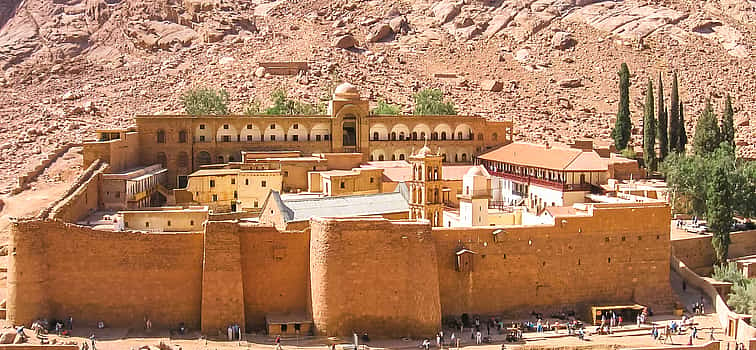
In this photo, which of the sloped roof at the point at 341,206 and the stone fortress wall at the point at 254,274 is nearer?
the stone fortress wall at the point at 254,274

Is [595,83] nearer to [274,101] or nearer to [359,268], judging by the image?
[274,101]

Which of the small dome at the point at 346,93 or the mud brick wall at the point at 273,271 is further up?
the small dome at the point at 346,93

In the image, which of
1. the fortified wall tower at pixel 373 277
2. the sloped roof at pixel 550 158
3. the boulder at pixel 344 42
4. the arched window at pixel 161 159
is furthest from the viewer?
the boulder at pixel 344 42

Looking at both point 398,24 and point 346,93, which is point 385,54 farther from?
point 346,93

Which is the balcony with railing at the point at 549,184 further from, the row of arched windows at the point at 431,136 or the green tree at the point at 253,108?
the green tree at the point at 253,108

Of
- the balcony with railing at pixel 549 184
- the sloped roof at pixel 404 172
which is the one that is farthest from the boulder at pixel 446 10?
the balcony with railing at pixel 549 184

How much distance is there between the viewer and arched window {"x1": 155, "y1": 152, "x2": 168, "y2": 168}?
49.2 m

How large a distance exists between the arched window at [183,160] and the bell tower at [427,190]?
18.7m

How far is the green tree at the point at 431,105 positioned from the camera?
61344 millimetres

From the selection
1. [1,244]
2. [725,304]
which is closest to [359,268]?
[725,304]

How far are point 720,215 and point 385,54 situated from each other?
49865 mm

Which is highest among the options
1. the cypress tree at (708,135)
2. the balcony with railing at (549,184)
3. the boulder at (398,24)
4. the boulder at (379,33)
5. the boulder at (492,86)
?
the boulder at (398,24)

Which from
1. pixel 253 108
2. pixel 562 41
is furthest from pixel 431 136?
pixel 562 41

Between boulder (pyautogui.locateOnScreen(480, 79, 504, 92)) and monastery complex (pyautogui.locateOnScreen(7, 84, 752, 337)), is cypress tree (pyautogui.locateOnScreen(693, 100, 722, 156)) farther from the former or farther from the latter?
boulder (pyautogui.locateOnScreen(480, 79, 504, 92))
